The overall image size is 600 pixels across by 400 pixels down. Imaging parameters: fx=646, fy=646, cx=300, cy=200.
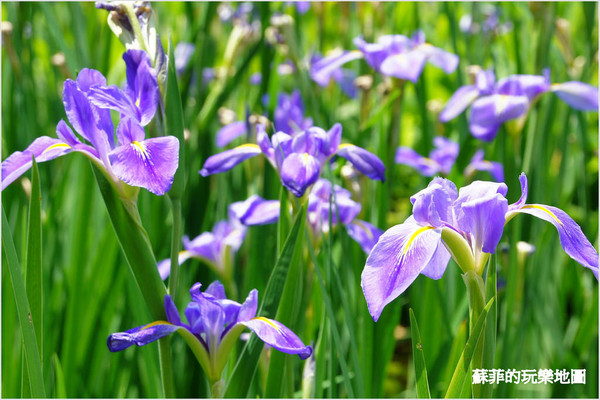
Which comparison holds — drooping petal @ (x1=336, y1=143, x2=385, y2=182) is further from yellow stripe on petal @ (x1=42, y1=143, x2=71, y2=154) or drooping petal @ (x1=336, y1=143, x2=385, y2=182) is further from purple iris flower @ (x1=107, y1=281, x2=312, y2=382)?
yellow stripe on petal @ (x1=42, y1=143, x2=71, y2=154)

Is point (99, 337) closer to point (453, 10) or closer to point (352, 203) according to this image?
point (352, 203)

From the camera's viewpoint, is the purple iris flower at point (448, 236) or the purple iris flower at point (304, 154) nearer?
the purple iris flower at point (448, 236)

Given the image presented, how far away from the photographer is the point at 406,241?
63cm

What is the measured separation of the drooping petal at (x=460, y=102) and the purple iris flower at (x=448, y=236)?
72 cm

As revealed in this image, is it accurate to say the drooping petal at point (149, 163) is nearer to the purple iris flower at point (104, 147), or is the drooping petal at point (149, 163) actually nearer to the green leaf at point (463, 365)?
the purple iris flower at point (104, 147)

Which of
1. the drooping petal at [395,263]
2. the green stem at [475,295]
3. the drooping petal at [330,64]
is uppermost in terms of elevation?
the drooping petal at [330,64]

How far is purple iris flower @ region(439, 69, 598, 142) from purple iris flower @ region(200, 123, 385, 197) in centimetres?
37

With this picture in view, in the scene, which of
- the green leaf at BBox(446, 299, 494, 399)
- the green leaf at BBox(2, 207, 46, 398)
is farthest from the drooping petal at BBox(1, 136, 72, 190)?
the green leaf at BBox(446, 299, 494, 399)

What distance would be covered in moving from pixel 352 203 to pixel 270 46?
565mm

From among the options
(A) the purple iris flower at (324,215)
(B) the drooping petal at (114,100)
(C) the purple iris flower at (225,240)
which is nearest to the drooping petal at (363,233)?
(A) the purple iris flower at (324,215)

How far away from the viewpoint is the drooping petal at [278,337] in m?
0.69

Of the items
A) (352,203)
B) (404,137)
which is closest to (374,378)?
(352,203)

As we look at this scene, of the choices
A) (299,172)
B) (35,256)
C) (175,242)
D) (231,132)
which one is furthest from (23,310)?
(231,132)

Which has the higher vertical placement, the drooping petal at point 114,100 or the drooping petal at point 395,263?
the drooping petal at point 114,100
